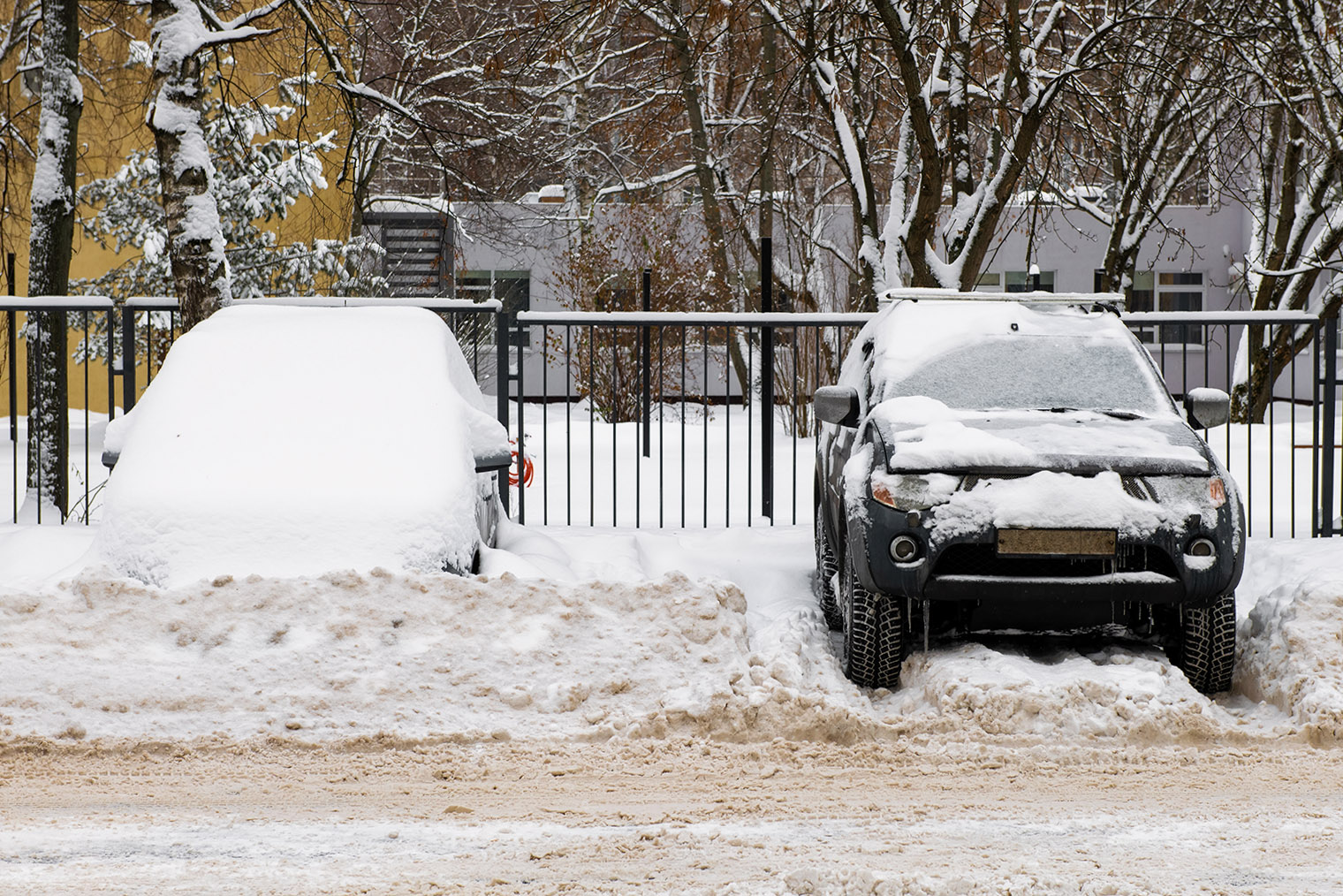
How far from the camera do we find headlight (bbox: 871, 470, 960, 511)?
5465 millimetres

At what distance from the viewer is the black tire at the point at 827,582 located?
6730mm

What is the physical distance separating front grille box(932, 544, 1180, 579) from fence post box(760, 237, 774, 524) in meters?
3.35

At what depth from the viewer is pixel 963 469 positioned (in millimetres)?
5492

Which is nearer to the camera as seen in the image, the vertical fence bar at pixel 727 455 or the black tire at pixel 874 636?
the black tire at pixel 874 636

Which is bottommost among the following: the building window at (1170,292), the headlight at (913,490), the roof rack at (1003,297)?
the headlight at (913,490)

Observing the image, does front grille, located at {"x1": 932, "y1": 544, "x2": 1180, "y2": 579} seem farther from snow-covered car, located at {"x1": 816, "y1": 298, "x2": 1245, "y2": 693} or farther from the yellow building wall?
the yellow building wall

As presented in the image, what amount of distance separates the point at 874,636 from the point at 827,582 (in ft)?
4.04

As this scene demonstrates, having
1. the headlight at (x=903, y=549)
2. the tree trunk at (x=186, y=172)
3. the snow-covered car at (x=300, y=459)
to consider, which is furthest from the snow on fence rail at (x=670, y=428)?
the headlight at (x=903, y=549)

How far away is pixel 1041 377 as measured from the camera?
6309 millimetres

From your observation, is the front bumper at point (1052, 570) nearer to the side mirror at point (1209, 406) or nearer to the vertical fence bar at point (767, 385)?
the side mirror at point (1209, 406)

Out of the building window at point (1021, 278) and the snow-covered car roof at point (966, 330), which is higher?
the building window at point (1021, 278)

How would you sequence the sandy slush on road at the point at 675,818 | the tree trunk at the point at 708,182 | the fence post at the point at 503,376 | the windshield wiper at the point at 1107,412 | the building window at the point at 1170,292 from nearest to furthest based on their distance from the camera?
1. the sandy slush on road at the point at 675,818
2. the windshield wiper at the point at 1107,412
3. the fence post at the point at 503,376
4. the tree trunk at the point at 708,182
5. the building window at the point at 1170,292

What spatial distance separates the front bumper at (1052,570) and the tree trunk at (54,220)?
708cm

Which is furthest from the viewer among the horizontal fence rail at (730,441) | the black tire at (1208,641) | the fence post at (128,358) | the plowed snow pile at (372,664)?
the horizontal fence rail at (730,441)
